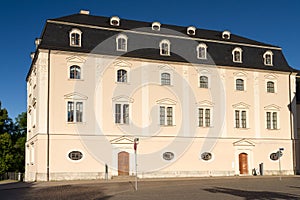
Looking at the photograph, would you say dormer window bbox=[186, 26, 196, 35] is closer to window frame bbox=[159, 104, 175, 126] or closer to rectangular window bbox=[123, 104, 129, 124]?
window frame bbox=[159, 104, 175, 126]

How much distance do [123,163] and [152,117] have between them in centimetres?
458

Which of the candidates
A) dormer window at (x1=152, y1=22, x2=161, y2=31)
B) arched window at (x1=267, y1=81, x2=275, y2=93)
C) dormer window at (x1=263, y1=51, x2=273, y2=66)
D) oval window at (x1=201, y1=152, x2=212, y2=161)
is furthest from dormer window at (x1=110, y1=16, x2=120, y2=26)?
arched window at (x1=267, y1=81, x2=275, y2=93)

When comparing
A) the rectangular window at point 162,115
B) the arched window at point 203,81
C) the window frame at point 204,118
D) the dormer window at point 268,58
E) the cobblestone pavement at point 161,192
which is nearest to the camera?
the cobblestone pavement at point 161,192

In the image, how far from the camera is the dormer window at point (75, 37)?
3530 centimetres

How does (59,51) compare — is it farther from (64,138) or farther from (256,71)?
(256,71)

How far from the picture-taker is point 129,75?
36625 mm

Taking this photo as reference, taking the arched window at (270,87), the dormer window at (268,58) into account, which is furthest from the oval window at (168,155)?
the dormer window at (268,58)

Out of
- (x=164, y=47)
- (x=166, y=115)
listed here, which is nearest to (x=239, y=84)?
(x=164, y=47)

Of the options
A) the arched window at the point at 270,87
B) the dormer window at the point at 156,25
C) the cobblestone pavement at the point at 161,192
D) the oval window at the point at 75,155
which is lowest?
the cobblestone pavement at the point at 161,192

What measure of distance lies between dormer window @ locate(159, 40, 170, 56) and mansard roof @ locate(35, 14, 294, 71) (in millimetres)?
353

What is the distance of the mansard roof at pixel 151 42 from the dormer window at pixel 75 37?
33 cm

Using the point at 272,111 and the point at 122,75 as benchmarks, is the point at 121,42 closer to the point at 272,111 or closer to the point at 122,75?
the point at 122,75

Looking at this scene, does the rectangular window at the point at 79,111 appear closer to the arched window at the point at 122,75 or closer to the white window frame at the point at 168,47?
the arched window at the point at 122,75

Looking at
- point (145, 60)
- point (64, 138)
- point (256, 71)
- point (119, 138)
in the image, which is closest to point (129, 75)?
point (145, 60)
